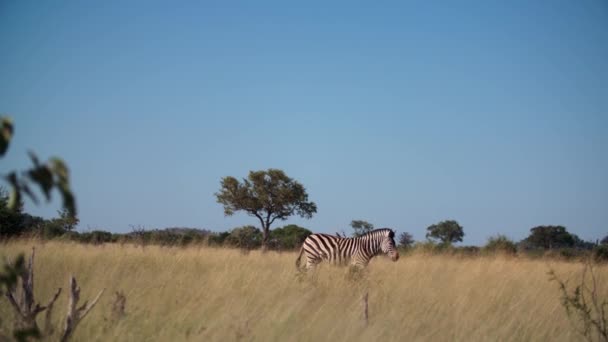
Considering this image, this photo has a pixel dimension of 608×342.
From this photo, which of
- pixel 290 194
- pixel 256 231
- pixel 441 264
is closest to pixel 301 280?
pixel 441 264

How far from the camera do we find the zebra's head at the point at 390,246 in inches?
443

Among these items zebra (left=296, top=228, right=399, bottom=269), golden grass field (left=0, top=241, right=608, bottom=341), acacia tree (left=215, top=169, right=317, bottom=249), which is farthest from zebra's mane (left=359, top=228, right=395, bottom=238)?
acacia tree (left=215, top=169, right=317, bottom=249)

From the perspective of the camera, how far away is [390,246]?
37.2 ft

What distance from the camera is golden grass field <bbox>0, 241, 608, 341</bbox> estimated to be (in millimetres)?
4969

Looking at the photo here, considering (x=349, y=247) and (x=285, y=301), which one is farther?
(x=349, y=247)

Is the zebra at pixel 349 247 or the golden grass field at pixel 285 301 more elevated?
the zebra at pixel 349 247

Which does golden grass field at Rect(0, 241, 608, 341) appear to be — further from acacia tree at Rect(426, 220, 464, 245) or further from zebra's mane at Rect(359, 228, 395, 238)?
acacia tree at Rect(426, 220, 464, 245)

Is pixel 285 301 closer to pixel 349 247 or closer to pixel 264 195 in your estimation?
pixel 349 247

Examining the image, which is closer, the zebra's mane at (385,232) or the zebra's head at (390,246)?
the zebra's head at (390,246)

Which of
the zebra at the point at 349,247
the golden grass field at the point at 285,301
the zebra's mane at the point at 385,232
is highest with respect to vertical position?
the zebra's mane at the point at 385,232

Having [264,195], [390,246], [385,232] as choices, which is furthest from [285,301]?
[264,195]

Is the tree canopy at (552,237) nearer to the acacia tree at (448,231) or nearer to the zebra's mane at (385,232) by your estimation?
Answer: the acacia tree at (448,231)

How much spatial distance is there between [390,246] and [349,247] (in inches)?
44.0

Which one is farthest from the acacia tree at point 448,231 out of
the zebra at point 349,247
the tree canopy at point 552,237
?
the zebra at point 349,247
